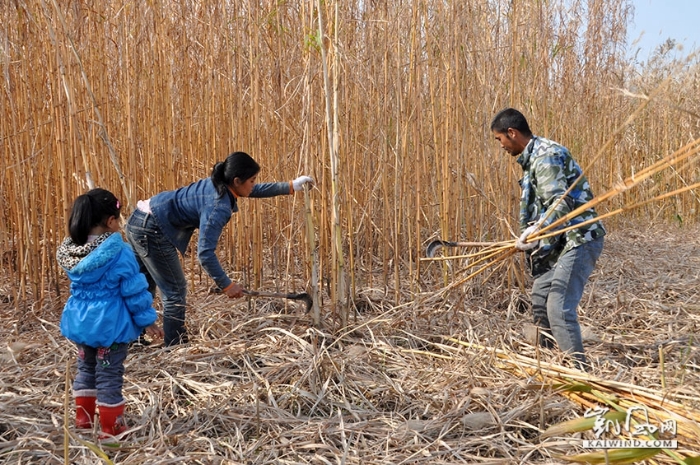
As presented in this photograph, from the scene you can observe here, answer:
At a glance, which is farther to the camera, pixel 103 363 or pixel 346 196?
pixel 346 196

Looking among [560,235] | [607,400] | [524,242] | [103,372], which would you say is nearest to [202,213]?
[103,372]

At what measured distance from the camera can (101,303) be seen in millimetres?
1869

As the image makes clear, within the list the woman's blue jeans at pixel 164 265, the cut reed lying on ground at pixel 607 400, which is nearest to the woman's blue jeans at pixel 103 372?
the woman's blue jeans at pixel 164 265

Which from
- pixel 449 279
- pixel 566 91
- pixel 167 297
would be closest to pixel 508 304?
pixel 449 279

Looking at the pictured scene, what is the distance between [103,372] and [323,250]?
1318 mm

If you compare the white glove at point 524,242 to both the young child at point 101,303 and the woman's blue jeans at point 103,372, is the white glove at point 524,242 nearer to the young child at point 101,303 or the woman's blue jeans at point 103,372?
the young child at point 101,303

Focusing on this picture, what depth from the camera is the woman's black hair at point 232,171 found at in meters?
2.53

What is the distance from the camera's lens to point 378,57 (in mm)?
3408

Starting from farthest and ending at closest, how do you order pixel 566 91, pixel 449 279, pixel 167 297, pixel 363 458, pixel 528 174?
pixel 566 91, pixel 449 279, pixel 167 297, pixel 528 174, pixel 363 458

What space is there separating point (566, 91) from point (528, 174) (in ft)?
8.79

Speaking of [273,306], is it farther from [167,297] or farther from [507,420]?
[507,420]

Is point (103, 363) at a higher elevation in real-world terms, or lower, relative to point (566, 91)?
lower

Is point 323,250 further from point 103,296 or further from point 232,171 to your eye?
point 103,296

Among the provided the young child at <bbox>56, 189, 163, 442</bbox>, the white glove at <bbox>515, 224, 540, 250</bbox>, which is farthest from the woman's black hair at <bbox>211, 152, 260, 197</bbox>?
the white glove at <bbox>515, 224, 540, 250</bbox>
